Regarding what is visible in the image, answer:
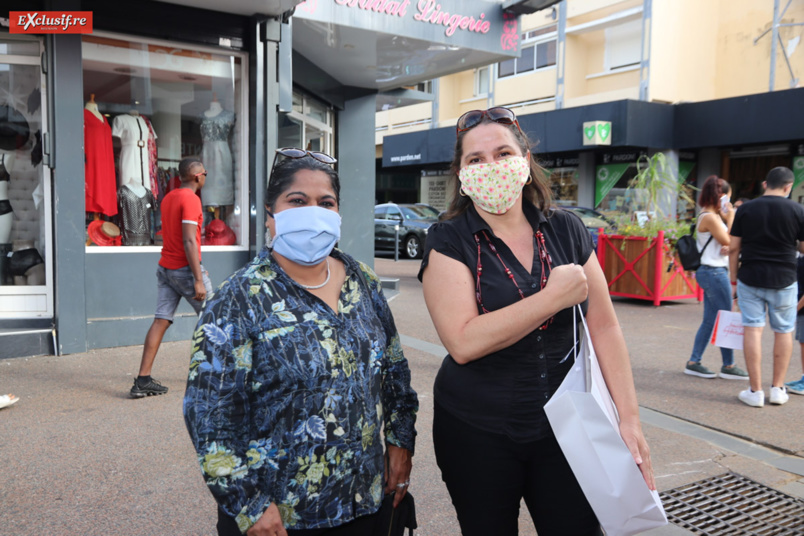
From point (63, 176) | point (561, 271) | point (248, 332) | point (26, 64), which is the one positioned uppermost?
point (26, 64)

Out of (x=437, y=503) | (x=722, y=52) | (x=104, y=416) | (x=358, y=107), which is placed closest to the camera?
(x=437, y=503)

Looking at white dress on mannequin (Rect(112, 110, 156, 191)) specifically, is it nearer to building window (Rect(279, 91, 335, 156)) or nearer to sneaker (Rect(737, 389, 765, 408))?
building window (Rect(279, 91, 335, 156))

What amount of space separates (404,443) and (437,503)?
160 cm

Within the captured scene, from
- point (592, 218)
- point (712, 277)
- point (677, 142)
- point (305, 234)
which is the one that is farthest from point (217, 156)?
point (677, 142)

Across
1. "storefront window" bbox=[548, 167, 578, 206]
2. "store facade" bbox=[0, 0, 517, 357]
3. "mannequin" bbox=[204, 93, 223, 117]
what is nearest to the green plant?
"store facade" bbox=[0, 0, 517, 357]

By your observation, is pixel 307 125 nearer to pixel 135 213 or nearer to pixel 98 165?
pixel 135 213

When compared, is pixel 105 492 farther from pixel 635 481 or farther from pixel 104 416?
pixel 635 481

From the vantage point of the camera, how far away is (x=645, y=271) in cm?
1053

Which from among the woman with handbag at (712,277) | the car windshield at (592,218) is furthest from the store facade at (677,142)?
the woman with handbag at (712,277)

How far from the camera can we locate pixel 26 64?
6.81 metres

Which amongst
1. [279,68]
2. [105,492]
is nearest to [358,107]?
[279,68]

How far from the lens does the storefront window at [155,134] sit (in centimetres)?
718

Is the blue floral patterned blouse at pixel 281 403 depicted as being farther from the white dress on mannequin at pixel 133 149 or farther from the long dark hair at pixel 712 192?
the white dress on mannequin at pixel 133 149

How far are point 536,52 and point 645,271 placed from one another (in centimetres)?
1508
